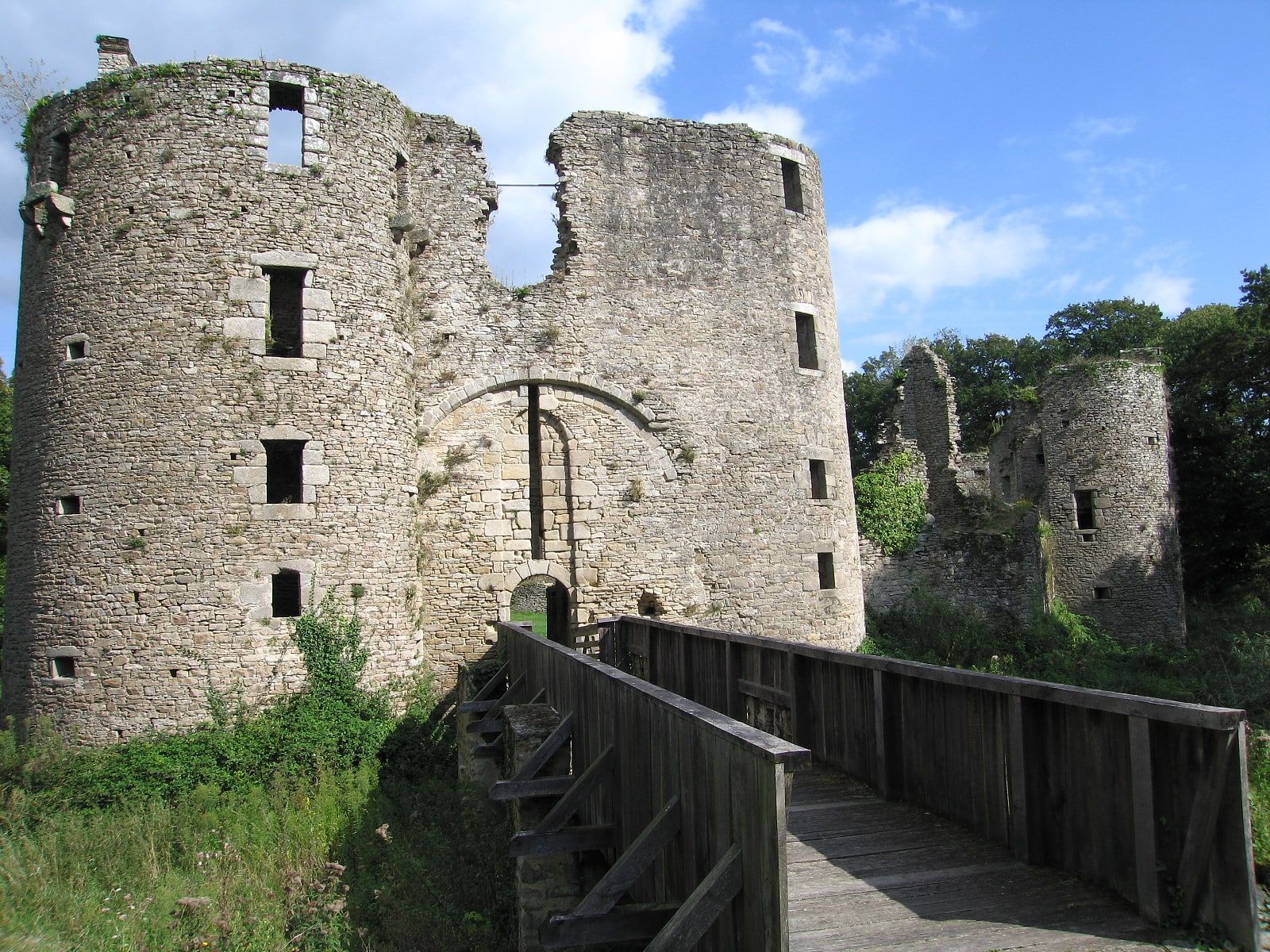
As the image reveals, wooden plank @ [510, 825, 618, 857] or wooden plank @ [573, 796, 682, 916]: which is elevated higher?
wooden plank @ [573, 796, 682, 916]

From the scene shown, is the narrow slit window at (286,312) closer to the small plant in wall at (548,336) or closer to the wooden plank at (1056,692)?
the small plant in wall at (548,336)

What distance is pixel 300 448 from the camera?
41.2 ft

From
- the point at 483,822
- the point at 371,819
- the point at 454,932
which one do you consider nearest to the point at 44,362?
the point at 371,819

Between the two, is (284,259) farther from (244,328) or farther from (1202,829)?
(1202,829)

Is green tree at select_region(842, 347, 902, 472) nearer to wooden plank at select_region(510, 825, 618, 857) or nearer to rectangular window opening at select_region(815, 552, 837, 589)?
rectangular window opening at select_region(815, 552, 837, 589)

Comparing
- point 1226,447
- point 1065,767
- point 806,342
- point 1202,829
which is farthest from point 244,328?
point 1226,447

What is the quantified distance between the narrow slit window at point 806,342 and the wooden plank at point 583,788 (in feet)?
38.2

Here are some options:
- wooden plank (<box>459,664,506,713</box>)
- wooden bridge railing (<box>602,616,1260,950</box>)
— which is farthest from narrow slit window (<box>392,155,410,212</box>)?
wooden bridge railing (<box>602,616,1260,950</box>)

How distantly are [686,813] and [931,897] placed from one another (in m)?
1.24

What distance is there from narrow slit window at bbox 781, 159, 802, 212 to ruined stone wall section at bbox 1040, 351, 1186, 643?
34.0 feet

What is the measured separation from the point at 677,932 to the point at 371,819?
7607 millimetres

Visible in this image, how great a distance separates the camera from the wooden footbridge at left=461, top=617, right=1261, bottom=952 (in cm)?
377

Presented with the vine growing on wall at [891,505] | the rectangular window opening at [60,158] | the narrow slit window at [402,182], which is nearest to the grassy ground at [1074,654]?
the vine growing on wall at [891,505]

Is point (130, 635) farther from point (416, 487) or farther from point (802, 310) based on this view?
point (802, 310)
